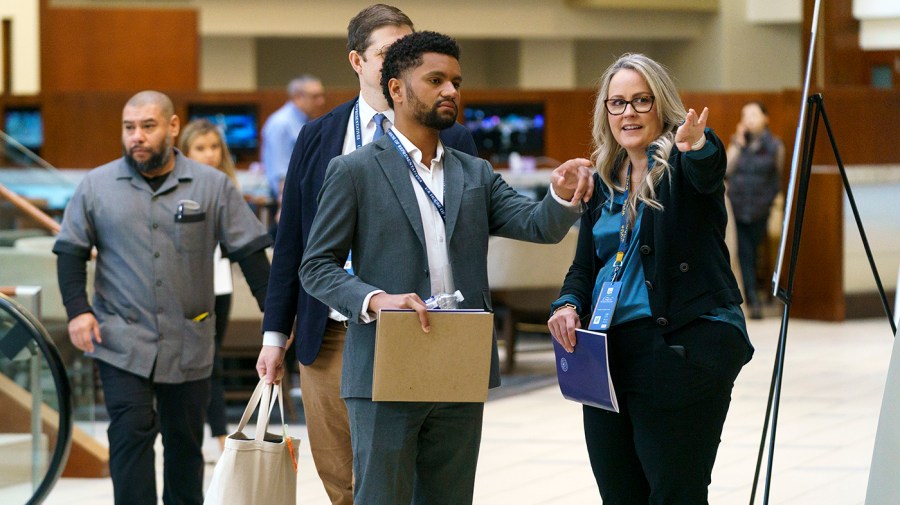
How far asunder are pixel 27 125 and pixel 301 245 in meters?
10.8

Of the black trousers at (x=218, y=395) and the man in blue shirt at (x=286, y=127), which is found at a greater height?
the man in blue shirt at (x=286, y=127)

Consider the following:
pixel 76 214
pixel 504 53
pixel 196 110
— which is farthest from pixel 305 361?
pixel 504 53

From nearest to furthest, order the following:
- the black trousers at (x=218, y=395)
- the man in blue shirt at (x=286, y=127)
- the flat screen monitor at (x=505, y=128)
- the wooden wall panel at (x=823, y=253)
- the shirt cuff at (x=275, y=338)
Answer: the shirt cuff at (x=275, y=338) → the black trousers at (x=218, y=395) → the man in blue shirt at (x=286, y=127) → the wooden wall panel at (x=823, y=253) → the flat screen monitor at (x=505, y=128)

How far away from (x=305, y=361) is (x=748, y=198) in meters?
8.80

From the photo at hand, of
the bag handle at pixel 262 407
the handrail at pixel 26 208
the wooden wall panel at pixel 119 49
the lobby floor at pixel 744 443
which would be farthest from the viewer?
the wooden wall panel at pixel 119 49

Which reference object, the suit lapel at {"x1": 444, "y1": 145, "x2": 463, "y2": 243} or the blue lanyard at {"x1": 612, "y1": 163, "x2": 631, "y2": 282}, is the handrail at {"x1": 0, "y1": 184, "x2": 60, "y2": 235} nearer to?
the suit lapel at {"x1": 444, "y1": 145, "x2": 463, "y2": 243}

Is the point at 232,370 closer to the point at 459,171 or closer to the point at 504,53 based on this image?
the point at 459,171

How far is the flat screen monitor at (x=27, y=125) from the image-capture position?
13641 mm

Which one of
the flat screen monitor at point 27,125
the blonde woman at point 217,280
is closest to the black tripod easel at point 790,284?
the blonde woman at point 217,280

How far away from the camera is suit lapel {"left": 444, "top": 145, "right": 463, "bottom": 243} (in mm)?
3021

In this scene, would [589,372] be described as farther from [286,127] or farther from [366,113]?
[286,127]

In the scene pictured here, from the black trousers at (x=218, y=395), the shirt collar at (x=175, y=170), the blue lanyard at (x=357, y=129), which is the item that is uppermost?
the blue lanyard at (x=357, y=129)

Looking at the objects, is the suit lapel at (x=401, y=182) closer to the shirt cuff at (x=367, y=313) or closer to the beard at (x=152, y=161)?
the shirt cuff at (x=367, y=313)

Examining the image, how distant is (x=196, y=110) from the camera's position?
13.6 m
